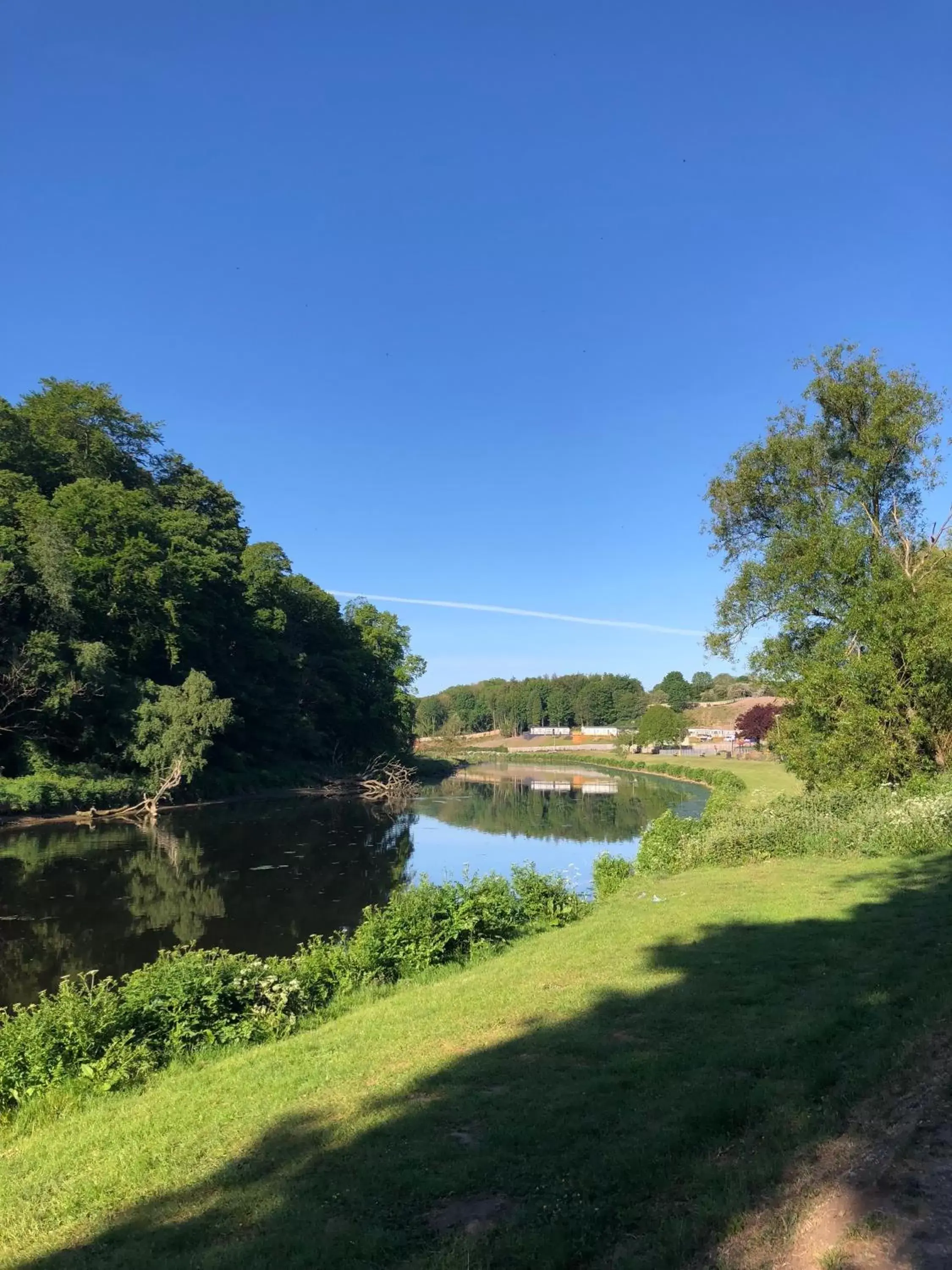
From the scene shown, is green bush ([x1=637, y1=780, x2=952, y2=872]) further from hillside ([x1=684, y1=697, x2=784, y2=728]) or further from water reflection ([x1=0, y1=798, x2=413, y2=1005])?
hillside ([x1=684, y1=697, x2=784, y2=728])

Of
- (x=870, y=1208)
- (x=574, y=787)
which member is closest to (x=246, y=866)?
(x=870, y=1208)

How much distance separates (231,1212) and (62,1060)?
456cm

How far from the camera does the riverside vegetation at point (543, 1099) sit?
3.86 meters

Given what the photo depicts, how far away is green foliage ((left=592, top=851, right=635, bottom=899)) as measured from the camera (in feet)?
56.6

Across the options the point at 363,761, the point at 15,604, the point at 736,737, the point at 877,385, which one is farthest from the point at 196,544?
the point at 736,737

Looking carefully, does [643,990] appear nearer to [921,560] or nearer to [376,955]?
[376,955]

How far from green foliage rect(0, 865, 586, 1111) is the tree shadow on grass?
3342 millimetres

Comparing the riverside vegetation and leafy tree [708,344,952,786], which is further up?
leafy tree [708,344,952,786]

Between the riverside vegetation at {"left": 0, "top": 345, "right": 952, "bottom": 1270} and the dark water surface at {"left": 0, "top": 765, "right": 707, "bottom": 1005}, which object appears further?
the dark water surface at {"left": 0, "top": 765, "right": 707, "bottom": 1005}

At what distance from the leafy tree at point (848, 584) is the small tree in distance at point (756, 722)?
170 ft

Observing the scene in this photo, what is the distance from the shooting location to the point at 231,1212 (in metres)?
4.34

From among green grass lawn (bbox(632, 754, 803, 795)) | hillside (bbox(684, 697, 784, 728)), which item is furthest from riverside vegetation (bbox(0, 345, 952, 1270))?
hillside (bbox(684, 697, 784, 728))

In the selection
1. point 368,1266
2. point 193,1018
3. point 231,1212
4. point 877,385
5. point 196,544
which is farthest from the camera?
point 196,544

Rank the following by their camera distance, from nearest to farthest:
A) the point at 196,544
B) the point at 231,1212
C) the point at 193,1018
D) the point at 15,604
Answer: the point at 231,1212, the point at 193,1018, the point at 15,604, the point at 196,544
